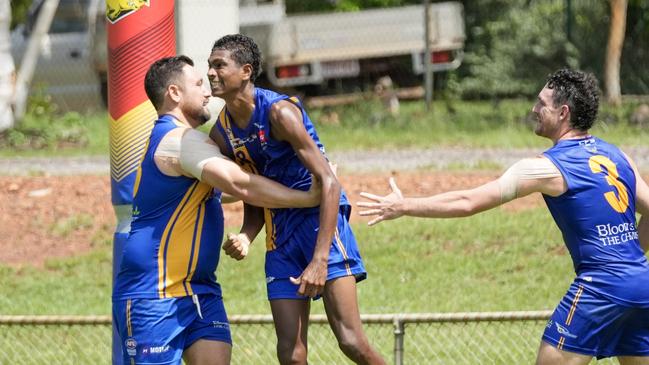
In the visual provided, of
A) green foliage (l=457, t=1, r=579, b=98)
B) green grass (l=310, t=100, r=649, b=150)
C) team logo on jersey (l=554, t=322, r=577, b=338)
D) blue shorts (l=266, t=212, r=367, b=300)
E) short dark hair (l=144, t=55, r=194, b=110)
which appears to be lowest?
green foliage (l=457, t=1, r=579, b=98)

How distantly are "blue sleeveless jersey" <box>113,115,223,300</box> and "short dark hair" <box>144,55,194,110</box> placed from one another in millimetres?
167

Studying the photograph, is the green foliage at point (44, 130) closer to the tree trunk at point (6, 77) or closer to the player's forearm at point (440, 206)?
the tree trunk at point (6, 77)

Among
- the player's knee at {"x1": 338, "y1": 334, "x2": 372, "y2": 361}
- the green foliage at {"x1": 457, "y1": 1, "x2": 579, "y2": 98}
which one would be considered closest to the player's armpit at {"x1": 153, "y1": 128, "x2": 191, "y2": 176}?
the player's knee at {"x1": 338, "y1": 334, "x2": 372, "y2": 361}

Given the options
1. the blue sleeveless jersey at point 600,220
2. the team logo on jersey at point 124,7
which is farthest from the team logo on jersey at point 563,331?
the team logo on jersey at point 124,7

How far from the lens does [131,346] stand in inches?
236

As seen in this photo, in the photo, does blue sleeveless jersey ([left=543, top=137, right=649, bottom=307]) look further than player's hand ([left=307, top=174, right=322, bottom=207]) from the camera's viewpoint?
No

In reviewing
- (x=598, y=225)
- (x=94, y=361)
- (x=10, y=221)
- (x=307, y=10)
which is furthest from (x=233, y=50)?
(x=307, y=10)

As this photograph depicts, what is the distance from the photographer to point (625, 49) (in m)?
21.3

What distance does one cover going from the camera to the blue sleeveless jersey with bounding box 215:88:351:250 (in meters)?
6.17

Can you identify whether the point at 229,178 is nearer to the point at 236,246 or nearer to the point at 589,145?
the point at 236,246

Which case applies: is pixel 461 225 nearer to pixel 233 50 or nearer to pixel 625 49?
pixel 233 50

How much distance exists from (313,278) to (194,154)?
0.84 metres

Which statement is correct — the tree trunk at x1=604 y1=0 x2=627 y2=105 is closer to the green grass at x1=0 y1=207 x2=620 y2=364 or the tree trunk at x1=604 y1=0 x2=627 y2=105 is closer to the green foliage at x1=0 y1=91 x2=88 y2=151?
the green grass at x1=0 y1=207 x2=620 y2=364

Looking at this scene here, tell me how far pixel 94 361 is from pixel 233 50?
10.8 ft
